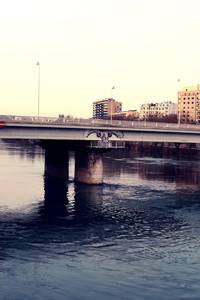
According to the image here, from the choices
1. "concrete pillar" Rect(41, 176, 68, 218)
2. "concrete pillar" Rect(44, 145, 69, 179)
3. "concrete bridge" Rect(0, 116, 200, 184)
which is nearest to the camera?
"concrete pillar" Rect(41, 176, 68, 218)

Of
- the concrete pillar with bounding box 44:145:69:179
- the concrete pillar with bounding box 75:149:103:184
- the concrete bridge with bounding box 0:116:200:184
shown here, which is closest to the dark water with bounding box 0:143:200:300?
the concrete pillar with bounding box 75:149:103:184

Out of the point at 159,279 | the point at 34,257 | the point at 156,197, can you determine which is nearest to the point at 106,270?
the point at 159,279

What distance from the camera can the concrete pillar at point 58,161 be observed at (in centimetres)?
8669

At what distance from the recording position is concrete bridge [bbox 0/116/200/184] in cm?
6912

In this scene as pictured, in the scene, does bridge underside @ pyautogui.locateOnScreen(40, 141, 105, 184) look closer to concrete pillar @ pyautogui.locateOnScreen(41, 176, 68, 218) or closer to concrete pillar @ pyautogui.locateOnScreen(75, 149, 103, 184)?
concrete pillar @ pyautogui.locateOnScreen(75, 149, 103, 184)

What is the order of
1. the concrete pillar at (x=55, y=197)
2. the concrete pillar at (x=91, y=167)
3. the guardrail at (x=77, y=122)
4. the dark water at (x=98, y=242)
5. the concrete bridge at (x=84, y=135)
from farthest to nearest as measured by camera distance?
the concrete pillar at (x=91, y=167) → the concrete bridge at (x=84, y=135) → the guardrail at (x=77, y=122) → the concrete pillar at (x=55, y=197) → the dark water at (x=98, y=242)

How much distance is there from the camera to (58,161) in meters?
88.0

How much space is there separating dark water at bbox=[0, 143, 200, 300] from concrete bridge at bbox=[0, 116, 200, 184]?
5723 mm

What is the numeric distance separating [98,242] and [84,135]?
1432 inches

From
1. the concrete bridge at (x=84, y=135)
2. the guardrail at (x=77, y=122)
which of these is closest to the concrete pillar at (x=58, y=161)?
the concrete bridge at (x=84, y=135)

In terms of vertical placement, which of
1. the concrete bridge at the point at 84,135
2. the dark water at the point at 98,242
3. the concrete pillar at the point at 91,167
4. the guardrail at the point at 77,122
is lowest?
the dark water at the point at 98,242

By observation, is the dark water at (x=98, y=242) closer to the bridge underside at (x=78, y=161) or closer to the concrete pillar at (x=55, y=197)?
the concrete pillar at (x=55, y=197)

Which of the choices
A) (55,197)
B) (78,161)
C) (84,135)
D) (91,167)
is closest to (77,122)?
(84,135)

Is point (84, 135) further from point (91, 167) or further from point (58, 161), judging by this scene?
point (58, 161)
